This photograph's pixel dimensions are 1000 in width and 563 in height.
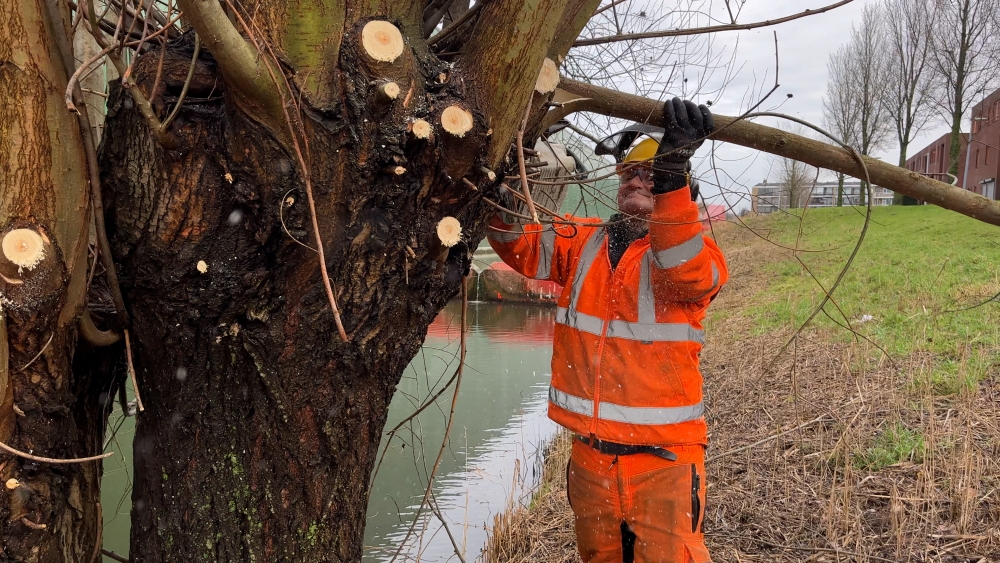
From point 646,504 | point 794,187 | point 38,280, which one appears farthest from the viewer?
point 794,187

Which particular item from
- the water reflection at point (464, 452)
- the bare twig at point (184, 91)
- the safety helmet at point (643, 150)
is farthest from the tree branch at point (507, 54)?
the water reflection at point (464, 452)

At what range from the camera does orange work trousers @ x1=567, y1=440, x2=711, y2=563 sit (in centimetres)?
246

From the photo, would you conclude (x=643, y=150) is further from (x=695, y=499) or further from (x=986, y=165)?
(x=986, y=165)

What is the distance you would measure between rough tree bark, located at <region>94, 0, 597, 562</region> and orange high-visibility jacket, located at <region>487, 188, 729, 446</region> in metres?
0.84

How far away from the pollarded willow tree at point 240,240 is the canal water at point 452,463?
694 millimetres

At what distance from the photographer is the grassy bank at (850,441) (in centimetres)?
332

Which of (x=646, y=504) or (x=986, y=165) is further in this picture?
(x=986, y=165)

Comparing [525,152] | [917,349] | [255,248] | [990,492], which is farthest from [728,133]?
[917,349]

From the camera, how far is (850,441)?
4.26 metres

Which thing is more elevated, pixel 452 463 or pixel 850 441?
pixel 850 441

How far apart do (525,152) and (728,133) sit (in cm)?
92

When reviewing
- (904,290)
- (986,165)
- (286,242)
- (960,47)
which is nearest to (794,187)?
(286,242)

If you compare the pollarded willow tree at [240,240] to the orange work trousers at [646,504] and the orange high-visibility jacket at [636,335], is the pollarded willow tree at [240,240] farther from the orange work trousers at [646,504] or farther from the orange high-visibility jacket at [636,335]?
the orange work trousers at [646,504]

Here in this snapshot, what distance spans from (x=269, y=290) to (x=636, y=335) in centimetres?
146
